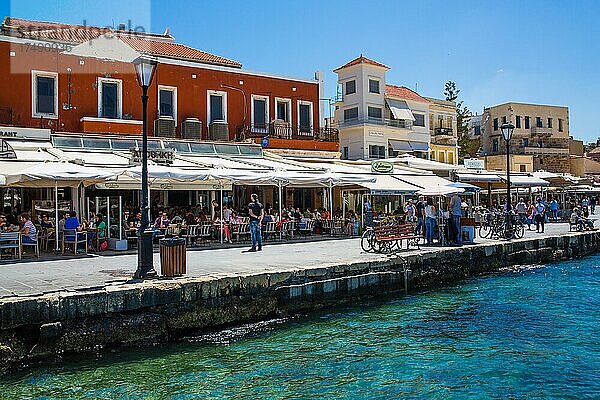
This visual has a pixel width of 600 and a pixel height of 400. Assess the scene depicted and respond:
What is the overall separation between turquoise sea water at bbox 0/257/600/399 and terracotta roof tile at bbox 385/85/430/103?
1260 inches

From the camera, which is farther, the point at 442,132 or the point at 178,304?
the point at 442,132

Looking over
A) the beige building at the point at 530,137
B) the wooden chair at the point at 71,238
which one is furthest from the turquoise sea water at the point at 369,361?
the beige building at the point at 530,137

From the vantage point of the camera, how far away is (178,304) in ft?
35.1

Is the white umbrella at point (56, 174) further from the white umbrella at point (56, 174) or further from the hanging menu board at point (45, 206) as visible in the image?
the hanging menu board at point (45, 206)

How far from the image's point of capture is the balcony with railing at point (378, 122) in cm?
4081

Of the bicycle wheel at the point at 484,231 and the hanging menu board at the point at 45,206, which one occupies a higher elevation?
the hanging menu board at the point at 45,206

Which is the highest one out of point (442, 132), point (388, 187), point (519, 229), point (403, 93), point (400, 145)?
point (403, 93)

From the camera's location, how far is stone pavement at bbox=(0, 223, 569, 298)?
34.7 feet

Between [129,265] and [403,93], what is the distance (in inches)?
1383

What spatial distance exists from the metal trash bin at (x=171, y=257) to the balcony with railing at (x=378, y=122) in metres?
30.3

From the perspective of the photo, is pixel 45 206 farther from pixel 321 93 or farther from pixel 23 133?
pixel 321 93

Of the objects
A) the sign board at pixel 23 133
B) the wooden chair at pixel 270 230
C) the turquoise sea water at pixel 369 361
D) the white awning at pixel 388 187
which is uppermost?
the sign board at pixel 23 133

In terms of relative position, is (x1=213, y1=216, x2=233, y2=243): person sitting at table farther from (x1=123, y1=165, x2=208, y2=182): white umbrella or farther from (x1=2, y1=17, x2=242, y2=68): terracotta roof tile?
(x1=2, y1=17, x2=242, y2=68): terracotta roof tile

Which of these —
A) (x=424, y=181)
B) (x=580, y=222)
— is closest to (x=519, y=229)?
(x=424, y=181)
